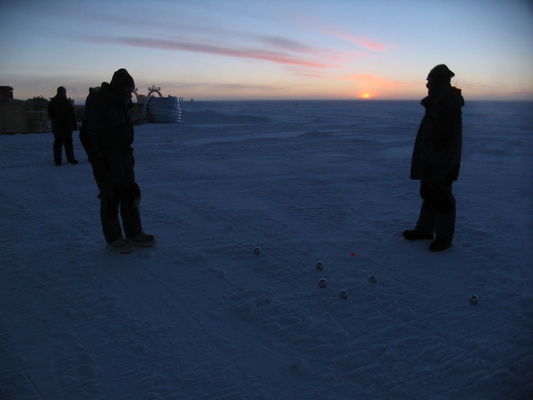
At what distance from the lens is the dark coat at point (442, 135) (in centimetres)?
443

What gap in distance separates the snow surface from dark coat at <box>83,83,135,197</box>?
0.90 m

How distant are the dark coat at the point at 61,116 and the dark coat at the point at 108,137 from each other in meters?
6.33

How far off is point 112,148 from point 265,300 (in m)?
2.30

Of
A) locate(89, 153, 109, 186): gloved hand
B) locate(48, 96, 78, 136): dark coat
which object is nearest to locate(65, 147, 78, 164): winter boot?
locate(48, 96, 78, 136): dark coat

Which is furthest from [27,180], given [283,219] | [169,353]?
[169,353]

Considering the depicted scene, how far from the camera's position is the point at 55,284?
12.8 feet

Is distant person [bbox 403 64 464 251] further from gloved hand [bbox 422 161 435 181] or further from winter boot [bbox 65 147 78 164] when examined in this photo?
winter boot [bbox 65 147 78 164]

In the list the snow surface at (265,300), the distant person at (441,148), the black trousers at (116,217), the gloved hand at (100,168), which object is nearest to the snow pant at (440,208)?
the distant person at (441,148)

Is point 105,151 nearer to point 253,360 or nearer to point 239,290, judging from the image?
point 239,290

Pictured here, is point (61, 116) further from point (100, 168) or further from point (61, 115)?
point (100, 168)

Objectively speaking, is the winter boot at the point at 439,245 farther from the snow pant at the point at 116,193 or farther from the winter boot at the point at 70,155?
the winter boot at the point at 70,155

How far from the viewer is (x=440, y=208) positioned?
467cm

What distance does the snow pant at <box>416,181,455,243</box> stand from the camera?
15.2ft

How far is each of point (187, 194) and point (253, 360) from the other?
4.75 m
